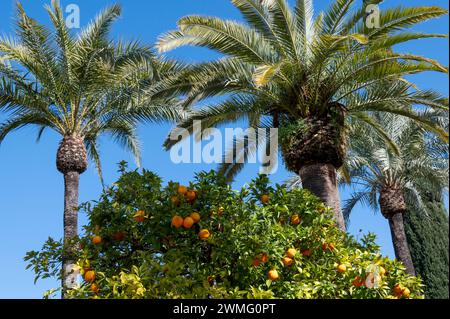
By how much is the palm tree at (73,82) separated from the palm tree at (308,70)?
2.16 metres

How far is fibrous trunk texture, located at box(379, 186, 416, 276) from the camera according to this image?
1719 cm

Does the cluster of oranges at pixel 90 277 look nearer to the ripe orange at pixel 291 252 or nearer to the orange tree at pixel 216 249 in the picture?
the orange tree at pixel 216 249

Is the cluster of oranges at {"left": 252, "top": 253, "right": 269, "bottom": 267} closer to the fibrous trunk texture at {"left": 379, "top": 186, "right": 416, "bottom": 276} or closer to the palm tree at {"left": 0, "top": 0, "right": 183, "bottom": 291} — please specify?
the palm tree at {"left": 0, "top": 0, "right": 183, "bottom": 291}

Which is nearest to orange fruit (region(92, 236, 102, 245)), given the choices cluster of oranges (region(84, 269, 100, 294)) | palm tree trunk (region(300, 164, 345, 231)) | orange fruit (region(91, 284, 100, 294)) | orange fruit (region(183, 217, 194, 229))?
cluster of oranges (region(84, 269, 100, 294))

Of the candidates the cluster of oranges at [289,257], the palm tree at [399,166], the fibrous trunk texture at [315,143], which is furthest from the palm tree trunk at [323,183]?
the palm tree at [399,166]

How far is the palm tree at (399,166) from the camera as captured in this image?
680 inches

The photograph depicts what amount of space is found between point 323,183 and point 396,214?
9.14 meters

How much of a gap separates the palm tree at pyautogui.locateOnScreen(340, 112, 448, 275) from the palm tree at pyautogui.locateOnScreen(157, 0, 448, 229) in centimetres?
679

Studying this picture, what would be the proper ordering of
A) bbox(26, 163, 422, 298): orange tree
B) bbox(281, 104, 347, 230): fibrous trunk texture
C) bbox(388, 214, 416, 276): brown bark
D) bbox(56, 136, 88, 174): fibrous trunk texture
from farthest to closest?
bbox(388, 214, 416, 276): brown bark
bbox(56, 136, 88, 174): fibrous trunk texture
bbox(281, 104, 347, 230): fibrous trunk texture
bbox(26, 163, 422, 298): orange tree

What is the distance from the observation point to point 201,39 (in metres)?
9.85

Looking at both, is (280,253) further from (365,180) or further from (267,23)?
(365,180)

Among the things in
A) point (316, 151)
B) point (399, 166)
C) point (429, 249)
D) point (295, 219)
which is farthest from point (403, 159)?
point (295, 219)
